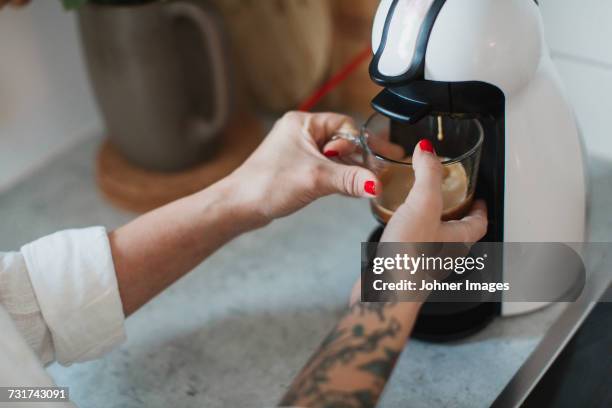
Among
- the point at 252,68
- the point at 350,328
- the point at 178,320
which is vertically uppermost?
the point at 252,68

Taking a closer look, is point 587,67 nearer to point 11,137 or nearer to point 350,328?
point 350,328

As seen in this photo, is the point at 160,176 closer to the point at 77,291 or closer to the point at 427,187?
the point at 77,291

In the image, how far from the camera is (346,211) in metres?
0.88

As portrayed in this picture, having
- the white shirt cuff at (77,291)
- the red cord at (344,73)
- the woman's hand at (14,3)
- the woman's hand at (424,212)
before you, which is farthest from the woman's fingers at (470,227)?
the woman's hand at (14,3)

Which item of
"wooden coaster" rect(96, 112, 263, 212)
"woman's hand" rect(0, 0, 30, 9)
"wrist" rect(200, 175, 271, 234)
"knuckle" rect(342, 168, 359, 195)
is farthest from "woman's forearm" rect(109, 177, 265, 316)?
"woman's hand" rect(0, 0, 30, 9)

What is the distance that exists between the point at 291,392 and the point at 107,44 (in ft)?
1.82

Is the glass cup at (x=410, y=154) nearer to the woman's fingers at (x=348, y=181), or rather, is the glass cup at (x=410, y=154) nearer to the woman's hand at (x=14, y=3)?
the woman's fingers at (x=348, y=181)

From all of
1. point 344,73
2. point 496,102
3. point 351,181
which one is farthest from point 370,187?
point 344,73

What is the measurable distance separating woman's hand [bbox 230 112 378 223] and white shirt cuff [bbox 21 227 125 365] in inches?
6.0

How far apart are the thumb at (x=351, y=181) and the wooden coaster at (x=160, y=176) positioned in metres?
0.37

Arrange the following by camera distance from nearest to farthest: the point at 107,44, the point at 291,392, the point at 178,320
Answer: the point at 291,392 < the point at 178,320 < the point at 107,44

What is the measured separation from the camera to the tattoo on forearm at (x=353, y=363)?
48 cm

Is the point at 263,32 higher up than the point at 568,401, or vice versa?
the point at 263,32

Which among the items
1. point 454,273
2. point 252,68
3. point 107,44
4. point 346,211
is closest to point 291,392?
point 454,273
